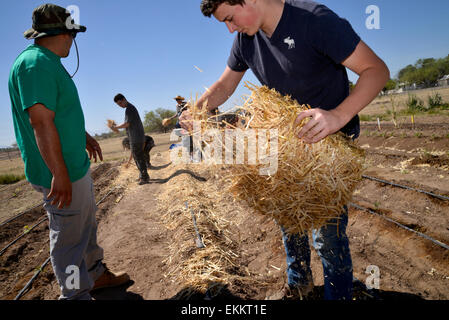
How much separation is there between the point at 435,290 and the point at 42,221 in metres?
6.70

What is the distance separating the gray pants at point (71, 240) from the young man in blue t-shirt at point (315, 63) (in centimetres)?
117

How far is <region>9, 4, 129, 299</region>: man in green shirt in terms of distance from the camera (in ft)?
5.89

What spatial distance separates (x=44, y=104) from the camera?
5.83 ft

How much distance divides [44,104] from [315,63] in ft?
6.31

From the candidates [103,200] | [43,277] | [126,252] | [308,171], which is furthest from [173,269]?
[103,200]

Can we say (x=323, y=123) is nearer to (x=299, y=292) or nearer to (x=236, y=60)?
(x=236, y=60)

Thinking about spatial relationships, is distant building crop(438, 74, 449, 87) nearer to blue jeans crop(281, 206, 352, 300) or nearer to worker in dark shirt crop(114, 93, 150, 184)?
worker in dark shirt crop(114, 93, 150, 184)

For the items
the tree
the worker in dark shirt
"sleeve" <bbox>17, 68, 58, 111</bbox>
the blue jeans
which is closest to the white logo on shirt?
the blue jeans

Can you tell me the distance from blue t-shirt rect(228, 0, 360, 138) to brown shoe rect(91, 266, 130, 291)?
105 inches

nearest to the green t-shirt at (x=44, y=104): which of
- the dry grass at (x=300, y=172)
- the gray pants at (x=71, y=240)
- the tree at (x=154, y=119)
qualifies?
the gray pants at (x=71, y=240)

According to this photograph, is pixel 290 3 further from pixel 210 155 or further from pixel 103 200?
pixel 103 200

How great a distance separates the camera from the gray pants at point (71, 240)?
2.00 metres

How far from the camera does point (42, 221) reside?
531cm
